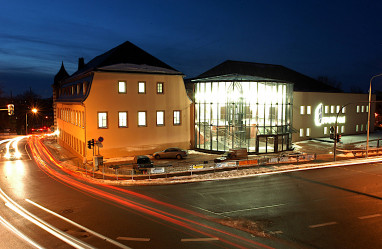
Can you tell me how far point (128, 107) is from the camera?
31.3 m

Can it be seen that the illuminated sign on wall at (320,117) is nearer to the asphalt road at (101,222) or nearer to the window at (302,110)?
the window at (302,110)

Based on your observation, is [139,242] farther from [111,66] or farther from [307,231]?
[111,66]

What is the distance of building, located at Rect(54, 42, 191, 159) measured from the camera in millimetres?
29703

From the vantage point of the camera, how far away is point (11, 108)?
23266 mm

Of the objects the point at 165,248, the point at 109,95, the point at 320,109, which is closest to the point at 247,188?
the point at 165,248

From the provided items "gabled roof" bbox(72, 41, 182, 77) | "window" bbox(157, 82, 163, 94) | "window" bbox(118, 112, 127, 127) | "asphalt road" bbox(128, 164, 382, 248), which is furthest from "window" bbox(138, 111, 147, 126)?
"asphalt road" bbox(128, 164, 382, 248)

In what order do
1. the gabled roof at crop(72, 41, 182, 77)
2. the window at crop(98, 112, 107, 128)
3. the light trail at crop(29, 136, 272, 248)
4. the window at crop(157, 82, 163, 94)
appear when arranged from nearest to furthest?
1. the light trail at crop(29, 136, 272, 248)
2. the window at crop(98, 112, 107, 128)
3. the gabled roof at crop(72, 41, 182, 77)
4. the window at crop(157, 82, 163, 94)

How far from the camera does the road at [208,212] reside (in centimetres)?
1091

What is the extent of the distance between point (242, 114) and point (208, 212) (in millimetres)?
20886

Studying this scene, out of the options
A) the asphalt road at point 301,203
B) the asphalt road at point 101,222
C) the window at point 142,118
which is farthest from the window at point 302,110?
the asphalt road at point 101,222

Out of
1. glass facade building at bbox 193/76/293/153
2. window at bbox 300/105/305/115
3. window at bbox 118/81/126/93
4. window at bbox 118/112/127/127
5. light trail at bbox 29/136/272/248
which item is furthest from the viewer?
window at bbox 300/105/305/115

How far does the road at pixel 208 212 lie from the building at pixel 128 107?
8.94 metres

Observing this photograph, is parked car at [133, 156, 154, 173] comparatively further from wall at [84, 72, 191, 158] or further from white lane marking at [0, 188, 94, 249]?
white lane marking at [0, 188, 94, 249]

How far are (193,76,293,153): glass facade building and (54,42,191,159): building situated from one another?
9.12 feet
